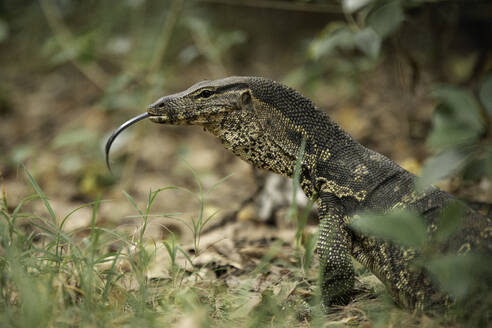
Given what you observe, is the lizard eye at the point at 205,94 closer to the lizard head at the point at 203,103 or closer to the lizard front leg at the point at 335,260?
the lizard head at the point at 203,103

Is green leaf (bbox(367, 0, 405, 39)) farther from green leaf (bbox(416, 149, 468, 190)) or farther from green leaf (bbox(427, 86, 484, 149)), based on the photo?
green leaf (bbox(416, 149, 468, 190))

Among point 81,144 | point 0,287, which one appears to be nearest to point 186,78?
point 81,144

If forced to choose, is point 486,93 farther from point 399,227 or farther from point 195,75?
point 195,75

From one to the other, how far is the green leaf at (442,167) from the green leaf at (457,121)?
0.10 m

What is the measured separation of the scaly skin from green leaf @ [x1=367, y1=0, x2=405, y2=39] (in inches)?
44.2

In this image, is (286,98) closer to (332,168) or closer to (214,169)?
(332,168)

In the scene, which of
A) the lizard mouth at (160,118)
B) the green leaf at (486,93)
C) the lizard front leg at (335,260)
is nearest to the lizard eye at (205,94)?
the lizard mouth at (160,118)

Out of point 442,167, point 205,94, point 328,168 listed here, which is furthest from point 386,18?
point 442,167

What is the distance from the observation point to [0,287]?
2.63 metres

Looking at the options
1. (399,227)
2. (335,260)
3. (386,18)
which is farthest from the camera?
(386,18)

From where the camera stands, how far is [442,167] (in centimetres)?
237

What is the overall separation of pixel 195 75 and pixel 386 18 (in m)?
6.05

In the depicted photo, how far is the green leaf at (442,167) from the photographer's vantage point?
7.63 feet

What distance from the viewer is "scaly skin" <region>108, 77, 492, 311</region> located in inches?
119
